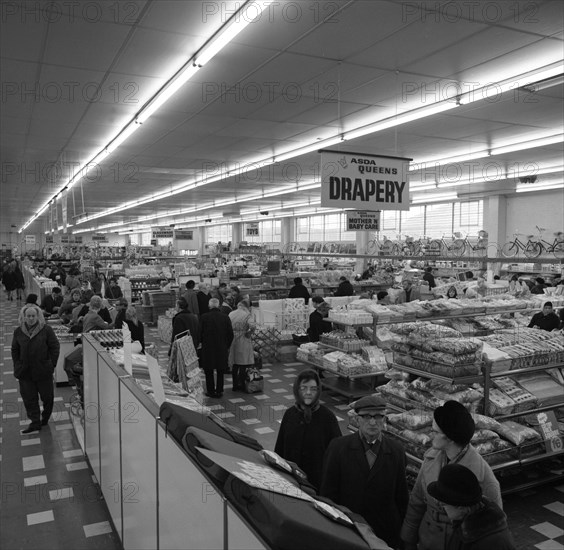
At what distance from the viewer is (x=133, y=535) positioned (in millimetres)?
3416

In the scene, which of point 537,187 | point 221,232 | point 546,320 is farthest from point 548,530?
point 221,232

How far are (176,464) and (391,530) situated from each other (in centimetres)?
139

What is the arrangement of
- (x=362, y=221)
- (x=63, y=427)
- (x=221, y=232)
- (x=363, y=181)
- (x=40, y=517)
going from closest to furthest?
1. (x=40, y=517)
2. (x=63, y=427)
3. (x=363, y=181)
4. (x=362, y=221)
5. (x=221, y=232)

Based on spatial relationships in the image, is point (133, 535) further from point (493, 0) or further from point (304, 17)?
point (493, 0)

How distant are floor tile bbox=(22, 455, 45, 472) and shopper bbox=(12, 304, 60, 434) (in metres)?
0.81

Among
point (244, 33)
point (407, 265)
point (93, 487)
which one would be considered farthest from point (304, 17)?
point (407, 265)

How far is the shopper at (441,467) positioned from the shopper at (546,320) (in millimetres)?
6966

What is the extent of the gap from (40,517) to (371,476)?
329 cm

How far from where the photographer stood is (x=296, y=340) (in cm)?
1120

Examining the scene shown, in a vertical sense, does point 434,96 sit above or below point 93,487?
above

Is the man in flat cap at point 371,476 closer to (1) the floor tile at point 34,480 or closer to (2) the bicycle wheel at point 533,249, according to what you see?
(1) the floor tile at point 34,480

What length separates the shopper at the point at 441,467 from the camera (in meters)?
2.72

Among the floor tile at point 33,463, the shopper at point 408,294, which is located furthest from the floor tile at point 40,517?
the shopper at point 408,294

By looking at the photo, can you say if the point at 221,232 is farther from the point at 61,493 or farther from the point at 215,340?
the point at 61,493
